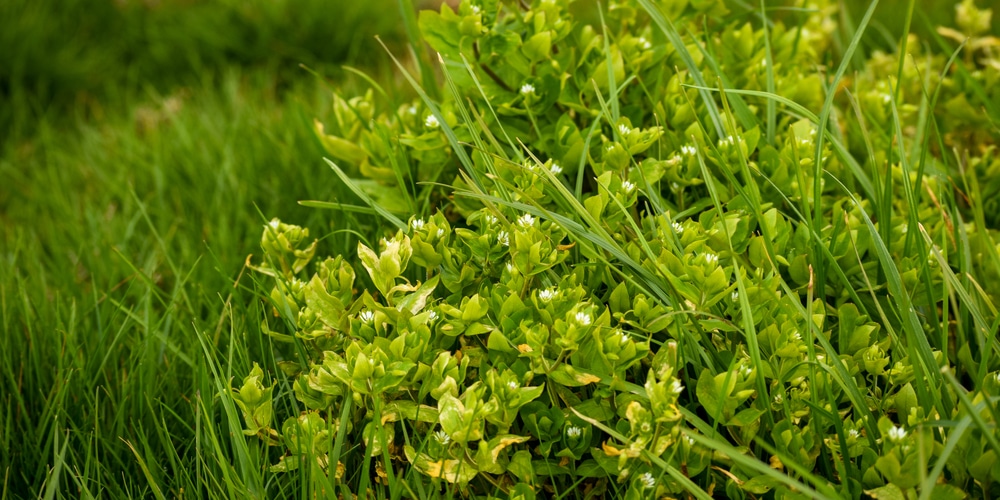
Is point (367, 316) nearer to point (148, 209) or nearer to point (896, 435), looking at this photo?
point (896, 435)

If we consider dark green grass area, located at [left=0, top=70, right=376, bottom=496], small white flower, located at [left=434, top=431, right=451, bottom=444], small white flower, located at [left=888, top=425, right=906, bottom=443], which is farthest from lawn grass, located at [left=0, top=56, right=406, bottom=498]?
small white flower, located at [left=888, top=425, right=906, bottom=443]

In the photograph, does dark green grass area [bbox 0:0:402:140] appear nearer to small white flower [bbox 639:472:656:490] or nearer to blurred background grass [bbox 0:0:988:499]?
blurred background grass [bbox 0:0:988:499]

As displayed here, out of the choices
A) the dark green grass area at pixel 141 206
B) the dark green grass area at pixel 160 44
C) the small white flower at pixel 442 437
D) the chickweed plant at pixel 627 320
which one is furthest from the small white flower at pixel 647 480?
the dark green grass area at pixel 160 44

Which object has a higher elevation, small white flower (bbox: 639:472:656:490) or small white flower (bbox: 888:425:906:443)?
small white flower (bbox: 888:425:906:443)

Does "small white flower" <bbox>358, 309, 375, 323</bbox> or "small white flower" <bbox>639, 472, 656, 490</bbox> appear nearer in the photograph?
"small white flower" <bbox>639, 472, 656, 490</bbox>

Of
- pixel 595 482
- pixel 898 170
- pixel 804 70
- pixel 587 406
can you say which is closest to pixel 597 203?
pixel 587 406
